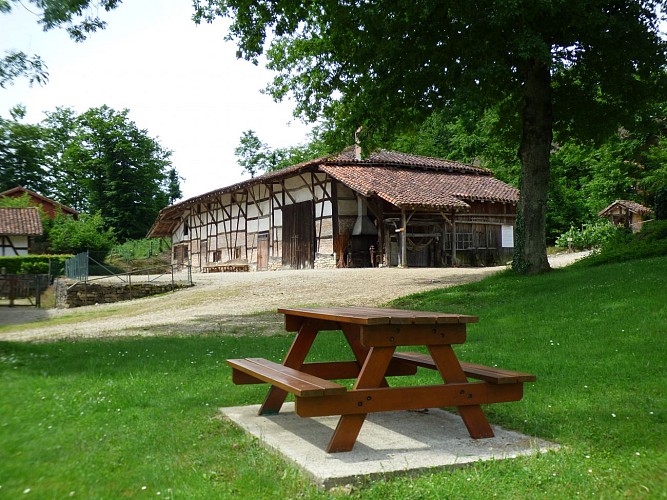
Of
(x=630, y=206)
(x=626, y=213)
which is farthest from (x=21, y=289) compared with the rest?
(x=626, y=213)

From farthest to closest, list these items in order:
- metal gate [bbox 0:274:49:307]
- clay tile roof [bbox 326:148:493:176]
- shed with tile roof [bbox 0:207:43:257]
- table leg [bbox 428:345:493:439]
A: shed with tile roof [bbox 0:207:43:257]
clay tile roof [bbox 326:148:493:176]
metal gate [bbox 0:274:49:307]
table leg [bbox 428:345:493:439]

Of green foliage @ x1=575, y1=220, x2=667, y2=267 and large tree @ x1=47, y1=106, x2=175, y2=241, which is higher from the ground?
large tree @ x1=47, y1=106, x2=175, y2=241

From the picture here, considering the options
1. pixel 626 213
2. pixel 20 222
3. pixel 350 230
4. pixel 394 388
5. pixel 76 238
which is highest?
pixel 20 222

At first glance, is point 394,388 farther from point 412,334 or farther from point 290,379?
point 290,379

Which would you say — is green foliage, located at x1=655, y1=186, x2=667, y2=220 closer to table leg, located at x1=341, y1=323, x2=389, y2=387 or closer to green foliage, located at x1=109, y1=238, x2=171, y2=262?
table leg, located at x1=341, y1=323, x2=389, y2=387

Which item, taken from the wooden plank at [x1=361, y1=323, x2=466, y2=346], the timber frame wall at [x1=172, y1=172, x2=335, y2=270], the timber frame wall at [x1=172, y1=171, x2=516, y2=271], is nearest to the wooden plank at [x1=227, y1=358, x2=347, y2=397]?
the wooden plank at [x1=361, y1=323, x2=466, y2=346]

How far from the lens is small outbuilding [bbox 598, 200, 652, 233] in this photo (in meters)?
37.0

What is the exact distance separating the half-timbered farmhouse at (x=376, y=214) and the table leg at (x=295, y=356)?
795 inches

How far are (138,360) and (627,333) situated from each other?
6.14 meters

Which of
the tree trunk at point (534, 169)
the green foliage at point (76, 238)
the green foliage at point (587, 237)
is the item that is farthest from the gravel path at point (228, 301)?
the green foliage at point (76, 238)

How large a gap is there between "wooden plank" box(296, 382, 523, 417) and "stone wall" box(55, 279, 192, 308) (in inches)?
854

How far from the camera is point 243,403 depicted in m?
5.80

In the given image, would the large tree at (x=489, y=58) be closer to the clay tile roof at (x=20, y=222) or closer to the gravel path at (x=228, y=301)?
the gravel path at (x=228, y=301)

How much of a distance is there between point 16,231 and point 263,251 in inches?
661
